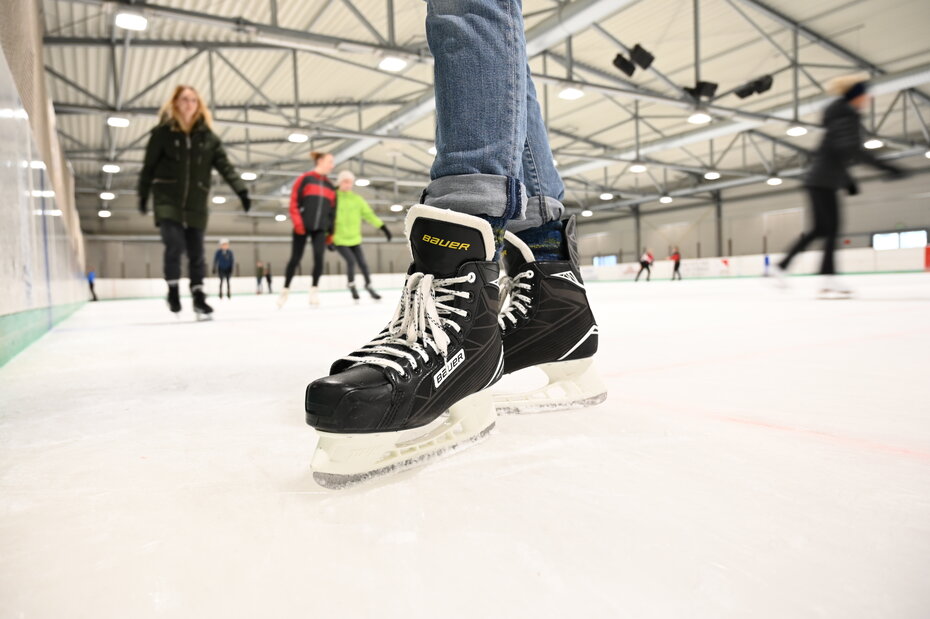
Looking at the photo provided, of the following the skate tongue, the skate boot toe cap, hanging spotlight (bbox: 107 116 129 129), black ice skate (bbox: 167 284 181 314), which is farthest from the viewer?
hanging spotlight (bbox: 107 116 129 129)

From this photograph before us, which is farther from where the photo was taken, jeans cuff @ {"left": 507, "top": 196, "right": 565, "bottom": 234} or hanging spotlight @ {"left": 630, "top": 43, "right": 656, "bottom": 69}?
hanging spotlight @ {"left": 630, "top": 43, "right": 656, "bottom": 69}

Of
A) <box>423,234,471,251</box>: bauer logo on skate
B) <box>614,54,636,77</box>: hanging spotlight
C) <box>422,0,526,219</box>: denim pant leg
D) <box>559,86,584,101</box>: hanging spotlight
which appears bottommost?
<box>423,234,471,251</box>: bauer logo on skate

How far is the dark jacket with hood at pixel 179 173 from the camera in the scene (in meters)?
3.32

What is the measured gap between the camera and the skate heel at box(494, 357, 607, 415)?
0.81 metres

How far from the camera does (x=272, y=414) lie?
2.75 ft

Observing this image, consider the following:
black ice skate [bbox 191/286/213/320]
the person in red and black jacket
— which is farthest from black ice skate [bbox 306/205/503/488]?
the person in red and black jacket

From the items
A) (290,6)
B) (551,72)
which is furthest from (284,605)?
(551,72)

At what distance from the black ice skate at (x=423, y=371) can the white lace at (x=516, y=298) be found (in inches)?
4.8

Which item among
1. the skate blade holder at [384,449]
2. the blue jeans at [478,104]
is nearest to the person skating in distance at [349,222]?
the blue jeans at [478,104]

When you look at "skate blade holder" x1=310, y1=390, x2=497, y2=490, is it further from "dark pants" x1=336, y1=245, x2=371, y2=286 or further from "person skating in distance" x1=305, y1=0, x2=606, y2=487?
"dark pants" x1=336, y1=245, x2=371, y2=286

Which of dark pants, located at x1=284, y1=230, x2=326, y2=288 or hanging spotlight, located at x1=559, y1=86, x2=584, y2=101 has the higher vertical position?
hanging spotlight, located at x1=559, y1=86, x2=584, y2=101

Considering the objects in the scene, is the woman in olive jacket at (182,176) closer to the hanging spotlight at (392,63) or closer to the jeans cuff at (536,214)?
the jeans cuff at (536,214)

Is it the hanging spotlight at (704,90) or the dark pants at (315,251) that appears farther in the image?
the hanging spotlight at (704,90)

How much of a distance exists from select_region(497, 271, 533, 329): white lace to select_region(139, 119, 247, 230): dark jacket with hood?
119 inches
